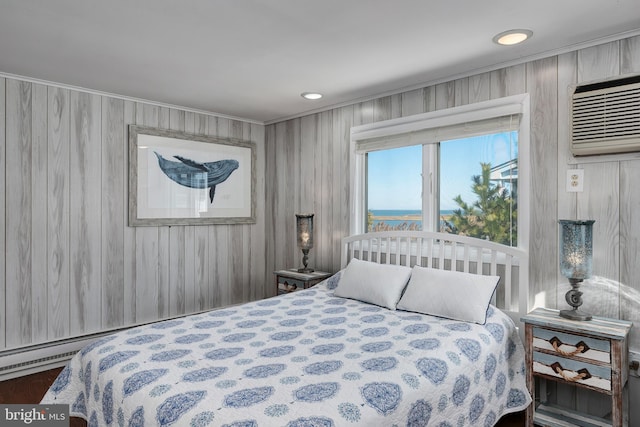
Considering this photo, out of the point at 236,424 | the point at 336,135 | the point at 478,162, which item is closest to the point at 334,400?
the point at 236,424

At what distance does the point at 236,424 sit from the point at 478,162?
2.57 meters

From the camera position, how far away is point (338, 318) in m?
2.66

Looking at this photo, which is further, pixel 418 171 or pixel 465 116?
pixel 418 171

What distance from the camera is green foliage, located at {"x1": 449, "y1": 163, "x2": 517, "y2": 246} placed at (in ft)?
9.47

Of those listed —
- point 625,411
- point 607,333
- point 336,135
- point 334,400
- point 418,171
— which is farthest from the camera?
point 336,135

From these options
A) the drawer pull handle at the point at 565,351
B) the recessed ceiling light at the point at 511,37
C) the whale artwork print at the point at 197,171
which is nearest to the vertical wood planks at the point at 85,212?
the whale artwork print at the point at 197,171

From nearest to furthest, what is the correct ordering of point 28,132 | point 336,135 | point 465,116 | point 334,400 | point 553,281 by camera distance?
point 334,400 < point 553,281 < point 465,116 < point 28,132 < point 336,135

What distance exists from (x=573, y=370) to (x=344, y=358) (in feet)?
4.49

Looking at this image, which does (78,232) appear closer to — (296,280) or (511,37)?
(296,280)

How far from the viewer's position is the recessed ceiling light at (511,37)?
2.33 m

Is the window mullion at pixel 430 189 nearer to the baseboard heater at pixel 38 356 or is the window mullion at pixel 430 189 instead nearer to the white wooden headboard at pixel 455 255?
the white wooden headboard at pixel 455 255

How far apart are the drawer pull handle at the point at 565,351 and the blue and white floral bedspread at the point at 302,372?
10.8 inches

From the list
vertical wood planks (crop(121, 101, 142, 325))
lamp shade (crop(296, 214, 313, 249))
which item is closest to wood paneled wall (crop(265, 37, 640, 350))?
lamp shade (crop(296, 214, 313, 249))

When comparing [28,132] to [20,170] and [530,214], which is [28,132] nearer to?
[20,170]
